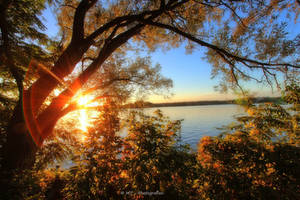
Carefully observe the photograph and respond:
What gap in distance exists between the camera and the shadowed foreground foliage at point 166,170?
185 centimetres

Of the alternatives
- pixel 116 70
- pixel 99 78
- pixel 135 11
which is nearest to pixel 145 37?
pixel 135 11

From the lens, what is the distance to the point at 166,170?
194cm

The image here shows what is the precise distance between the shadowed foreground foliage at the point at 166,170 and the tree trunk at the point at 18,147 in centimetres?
166

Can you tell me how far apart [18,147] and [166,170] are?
406 centimetres

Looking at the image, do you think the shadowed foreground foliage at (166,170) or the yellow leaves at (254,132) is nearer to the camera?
the shadowed foreground foliage at (166,170)

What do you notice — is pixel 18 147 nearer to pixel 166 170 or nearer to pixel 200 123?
pixel 166 170

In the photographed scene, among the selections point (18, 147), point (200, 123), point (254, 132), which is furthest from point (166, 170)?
point (200, 123)

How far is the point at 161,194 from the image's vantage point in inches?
79.4

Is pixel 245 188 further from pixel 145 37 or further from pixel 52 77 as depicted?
pixel 145 37

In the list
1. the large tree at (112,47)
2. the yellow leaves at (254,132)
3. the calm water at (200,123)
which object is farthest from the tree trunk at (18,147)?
the yellow leaves at (254,132)

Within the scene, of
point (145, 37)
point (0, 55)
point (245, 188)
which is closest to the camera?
point (245, 188)

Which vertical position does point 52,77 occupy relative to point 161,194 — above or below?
above

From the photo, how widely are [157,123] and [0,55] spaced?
16.6ft

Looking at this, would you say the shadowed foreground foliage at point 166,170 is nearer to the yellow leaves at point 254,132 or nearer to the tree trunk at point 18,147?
the yellow leaves at point 254,132
